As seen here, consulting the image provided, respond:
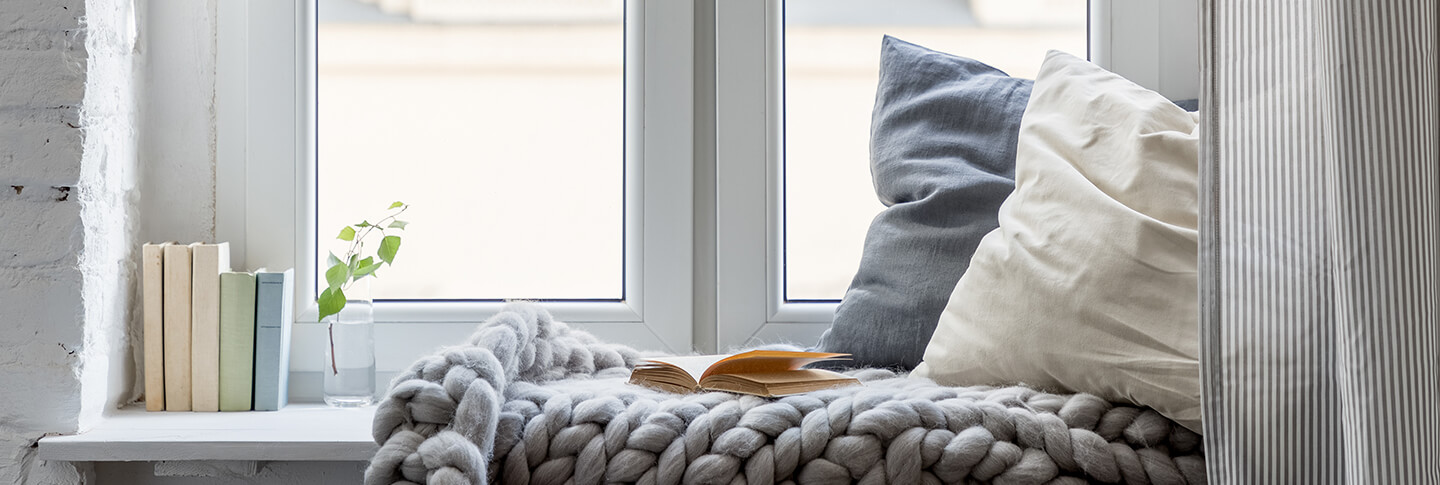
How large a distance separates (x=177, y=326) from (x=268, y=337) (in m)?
0.12

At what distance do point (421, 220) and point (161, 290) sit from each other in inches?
14.0

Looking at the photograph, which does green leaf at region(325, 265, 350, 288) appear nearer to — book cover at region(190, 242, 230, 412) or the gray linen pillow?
book cover at region(190, 242, 230, 412)

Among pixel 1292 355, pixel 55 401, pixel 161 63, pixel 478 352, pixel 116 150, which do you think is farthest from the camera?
pixel 161 63

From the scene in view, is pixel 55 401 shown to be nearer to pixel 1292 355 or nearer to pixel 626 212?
pixel 626 212

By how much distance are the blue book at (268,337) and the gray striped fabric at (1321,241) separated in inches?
45.0

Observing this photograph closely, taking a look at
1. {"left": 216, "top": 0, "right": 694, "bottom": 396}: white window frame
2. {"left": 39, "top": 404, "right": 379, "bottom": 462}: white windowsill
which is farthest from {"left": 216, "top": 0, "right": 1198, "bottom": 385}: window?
{"left": 39, "top": 404, "right": 379, "bottom": 462}: white windowsill

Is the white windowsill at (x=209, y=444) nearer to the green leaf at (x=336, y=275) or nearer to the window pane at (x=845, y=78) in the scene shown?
the green leaf at (x=336, y=275)

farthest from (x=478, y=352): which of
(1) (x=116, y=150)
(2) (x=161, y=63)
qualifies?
(2) (x=161, y=63)

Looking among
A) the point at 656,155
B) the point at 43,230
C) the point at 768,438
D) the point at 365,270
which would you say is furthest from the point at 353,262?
the point at 768,438

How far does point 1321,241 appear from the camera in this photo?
2.15ft

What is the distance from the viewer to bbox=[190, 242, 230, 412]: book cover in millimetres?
1241

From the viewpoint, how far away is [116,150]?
4.02 feet

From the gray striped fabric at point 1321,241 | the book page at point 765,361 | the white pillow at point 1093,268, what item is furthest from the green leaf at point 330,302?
the gray striped fabric at point 1321,241

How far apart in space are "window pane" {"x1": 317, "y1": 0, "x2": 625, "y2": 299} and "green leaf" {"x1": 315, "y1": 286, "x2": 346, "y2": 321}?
13 centimetres
